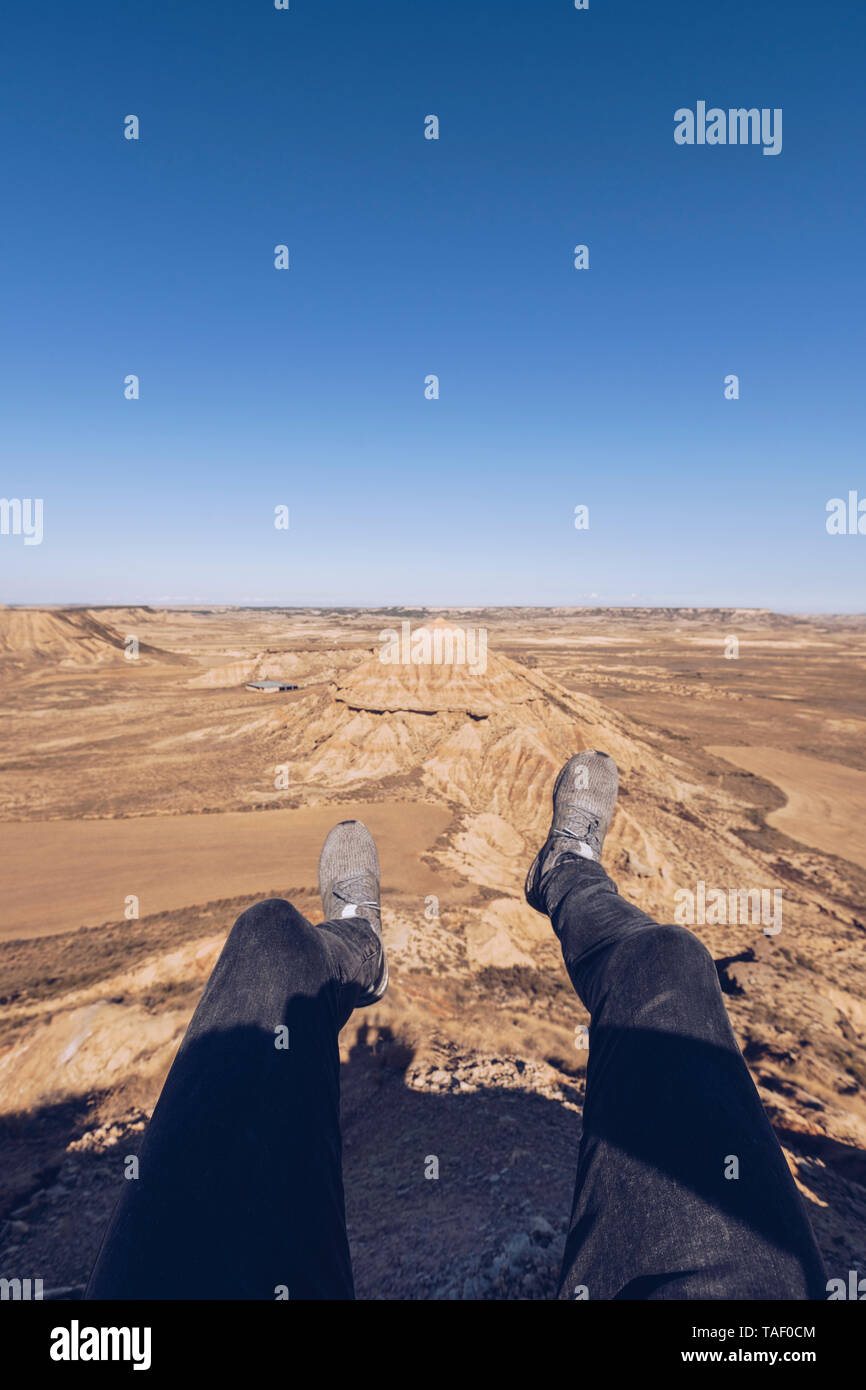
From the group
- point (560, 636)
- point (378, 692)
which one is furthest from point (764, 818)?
point (560, 636)

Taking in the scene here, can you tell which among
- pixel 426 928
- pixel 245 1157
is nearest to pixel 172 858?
pixel 426 928

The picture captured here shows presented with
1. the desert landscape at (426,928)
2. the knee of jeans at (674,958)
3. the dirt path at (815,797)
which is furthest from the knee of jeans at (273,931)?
the dirt path at (815,797)

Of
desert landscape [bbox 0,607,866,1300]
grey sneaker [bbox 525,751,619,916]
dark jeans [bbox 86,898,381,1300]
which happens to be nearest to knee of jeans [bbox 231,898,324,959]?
dark jeans [bbox 86,898,381,1300]

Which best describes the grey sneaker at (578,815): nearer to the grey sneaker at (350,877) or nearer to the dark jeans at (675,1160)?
the grey sneaker at (350,877)

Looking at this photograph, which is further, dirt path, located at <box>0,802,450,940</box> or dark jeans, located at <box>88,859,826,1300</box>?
dirt path, located at <box>0,802,450,940</box>

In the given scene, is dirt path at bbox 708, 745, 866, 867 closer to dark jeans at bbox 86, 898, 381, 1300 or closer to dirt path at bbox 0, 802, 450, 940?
dirt path at bbox 0, 802, 450, 940
